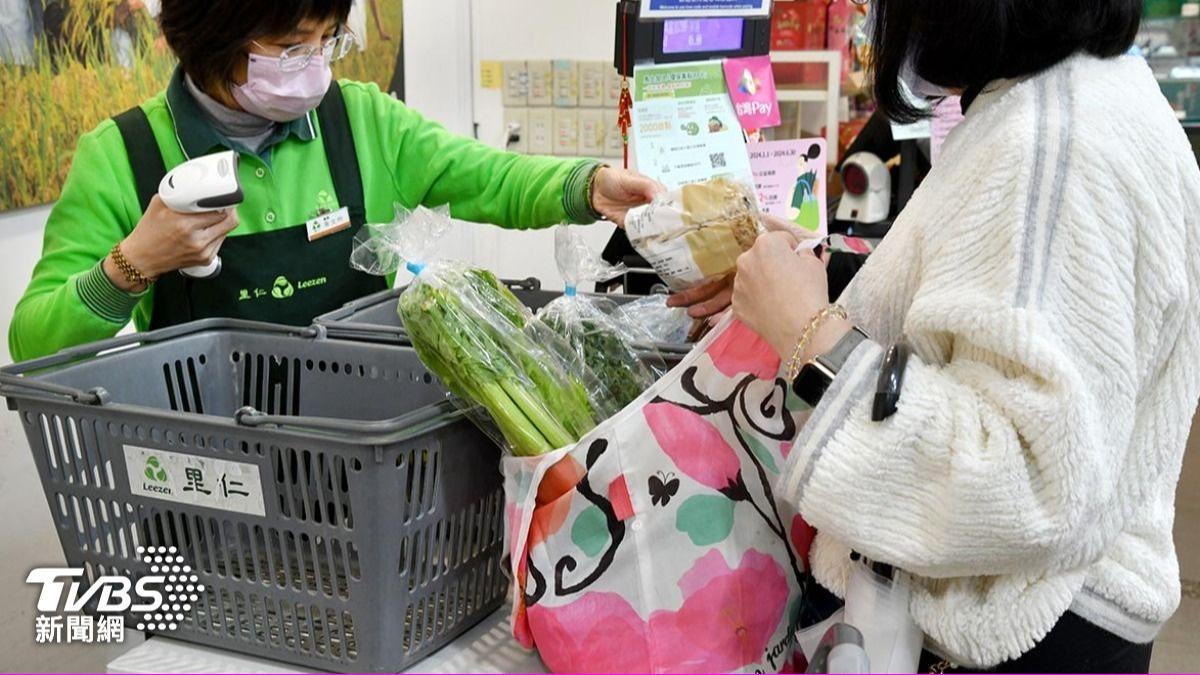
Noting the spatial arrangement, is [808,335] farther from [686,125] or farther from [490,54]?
[490,54]

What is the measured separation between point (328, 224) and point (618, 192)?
0.48m

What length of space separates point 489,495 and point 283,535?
230 mm

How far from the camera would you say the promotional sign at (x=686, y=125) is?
2377mm

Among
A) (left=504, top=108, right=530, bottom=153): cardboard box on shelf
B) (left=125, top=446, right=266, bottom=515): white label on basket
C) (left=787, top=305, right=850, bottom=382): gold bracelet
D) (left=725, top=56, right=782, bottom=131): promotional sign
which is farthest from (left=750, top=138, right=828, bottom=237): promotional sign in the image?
(left=504, top=108, right=530, bottom=153): cardboard box on shelf

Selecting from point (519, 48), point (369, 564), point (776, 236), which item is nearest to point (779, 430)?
point (776, 236)

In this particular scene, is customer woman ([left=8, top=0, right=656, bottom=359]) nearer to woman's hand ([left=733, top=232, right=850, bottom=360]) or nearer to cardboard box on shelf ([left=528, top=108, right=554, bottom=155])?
woman's hand ([left=733, top=232, right=850, bottom=360])

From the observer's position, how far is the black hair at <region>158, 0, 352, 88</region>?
158cm

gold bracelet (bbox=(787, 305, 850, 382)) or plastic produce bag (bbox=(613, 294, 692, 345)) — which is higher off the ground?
gold bracelet (bbox=(787, 305, 850, 382))

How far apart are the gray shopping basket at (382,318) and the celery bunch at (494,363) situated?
5.5 inches

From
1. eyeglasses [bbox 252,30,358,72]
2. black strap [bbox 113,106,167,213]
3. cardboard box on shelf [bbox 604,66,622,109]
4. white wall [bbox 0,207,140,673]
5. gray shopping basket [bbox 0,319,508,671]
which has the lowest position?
white wall [bbox 0,207,140,673]

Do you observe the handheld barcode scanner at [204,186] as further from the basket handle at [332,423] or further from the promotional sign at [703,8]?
the promotional sign at [703,8]

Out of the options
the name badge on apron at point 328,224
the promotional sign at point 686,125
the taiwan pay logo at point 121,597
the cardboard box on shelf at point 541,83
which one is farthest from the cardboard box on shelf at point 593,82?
the taiwan pay logo at point 121,597

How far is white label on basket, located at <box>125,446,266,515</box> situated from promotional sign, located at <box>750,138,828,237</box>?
1.70m

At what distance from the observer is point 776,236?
44.9 inches
